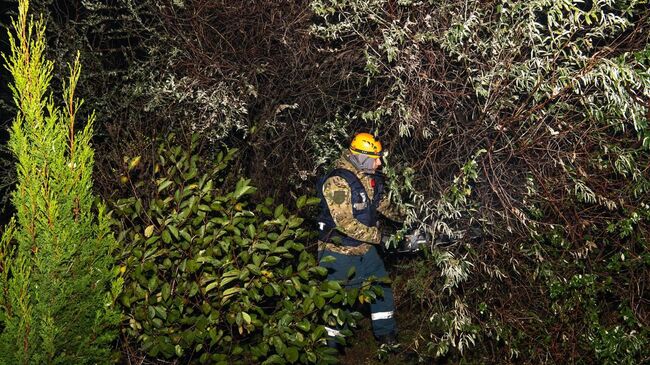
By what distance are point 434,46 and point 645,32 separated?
1409 millimetres

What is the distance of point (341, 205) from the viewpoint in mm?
6227

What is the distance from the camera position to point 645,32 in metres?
5.34

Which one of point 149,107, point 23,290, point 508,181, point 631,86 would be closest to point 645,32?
point 631,86

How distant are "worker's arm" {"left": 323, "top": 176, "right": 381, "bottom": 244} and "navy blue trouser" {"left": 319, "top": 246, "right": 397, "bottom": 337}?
0.28 m

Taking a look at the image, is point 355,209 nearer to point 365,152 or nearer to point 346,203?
point 346,203

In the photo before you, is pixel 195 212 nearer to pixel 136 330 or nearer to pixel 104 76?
pixel 136 330

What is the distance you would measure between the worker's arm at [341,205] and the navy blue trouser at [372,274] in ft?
0.91

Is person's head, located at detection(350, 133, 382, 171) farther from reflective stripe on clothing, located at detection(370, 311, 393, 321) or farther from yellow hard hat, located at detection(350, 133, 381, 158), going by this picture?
reflective stripe on clothing, located at detection(370, 311, 393, 321)

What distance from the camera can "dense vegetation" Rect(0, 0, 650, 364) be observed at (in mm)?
5191

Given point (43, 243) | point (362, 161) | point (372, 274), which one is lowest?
point (372, 274)

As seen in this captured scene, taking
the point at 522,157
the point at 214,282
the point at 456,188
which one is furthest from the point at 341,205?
the point at 522,157

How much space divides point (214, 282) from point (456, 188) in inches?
68.0

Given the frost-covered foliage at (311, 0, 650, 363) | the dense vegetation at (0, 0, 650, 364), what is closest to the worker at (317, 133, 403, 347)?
the dense vegetation at (0, 0, 650, 364)

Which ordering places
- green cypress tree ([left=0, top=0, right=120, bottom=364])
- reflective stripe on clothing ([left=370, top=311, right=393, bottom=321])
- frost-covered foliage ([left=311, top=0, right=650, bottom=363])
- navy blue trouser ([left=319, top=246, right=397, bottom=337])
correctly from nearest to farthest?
1. green cypress tree ([left=0, top=0, right=120, bottom=364])
2. frost-covered foliage ([left=311, top=0, right=650, bottom=363])
3. navy blue trouser ([left=319, top=246, right=397, bottom=337])
4. reflective stripe on clothing ([left=370, top=311, right=393, bottom=321])
